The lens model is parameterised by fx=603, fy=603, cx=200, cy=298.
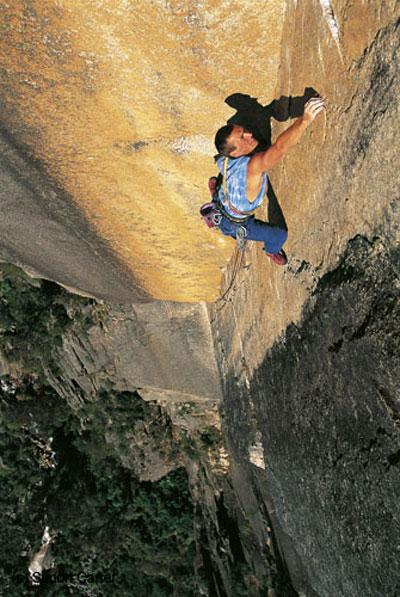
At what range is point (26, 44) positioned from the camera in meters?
2.32

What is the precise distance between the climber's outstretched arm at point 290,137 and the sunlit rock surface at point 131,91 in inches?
18.6

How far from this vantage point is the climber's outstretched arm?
2.03 metres

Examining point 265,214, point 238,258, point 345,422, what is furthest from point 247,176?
point 238,258

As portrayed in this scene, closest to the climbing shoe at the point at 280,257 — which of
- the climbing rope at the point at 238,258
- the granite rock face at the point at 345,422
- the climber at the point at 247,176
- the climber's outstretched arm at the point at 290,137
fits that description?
the climber at the point at 247,176

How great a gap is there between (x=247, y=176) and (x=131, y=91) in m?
0.63

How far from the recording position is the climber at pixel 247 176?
6.87 ft

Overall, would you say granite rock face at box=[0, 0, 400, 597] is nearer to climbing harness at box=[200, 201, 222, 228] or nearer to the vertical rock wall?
the vertical rock wall

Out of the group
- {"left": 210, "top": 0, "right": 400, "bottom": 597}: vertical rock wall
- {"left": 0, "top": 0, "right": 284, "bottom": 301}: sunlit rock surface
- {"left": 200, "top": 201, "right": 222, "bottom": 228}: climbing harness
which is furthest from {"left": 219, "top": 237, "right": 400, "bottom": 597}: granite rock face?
{"left": 0, "top": 0, "right": 284, "bottom": 301}: sunlit rock surface

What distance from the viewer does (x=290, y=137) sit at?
2.08 metres

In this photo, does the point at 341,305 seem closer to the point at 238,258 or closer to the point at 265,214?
the point at 265,214

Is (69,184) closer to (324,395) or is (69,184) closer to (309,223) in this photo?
(309,223)

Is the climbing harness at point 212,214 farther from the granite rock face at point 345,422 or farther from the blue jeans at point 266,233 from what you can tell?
the granite rock face at point 345,422

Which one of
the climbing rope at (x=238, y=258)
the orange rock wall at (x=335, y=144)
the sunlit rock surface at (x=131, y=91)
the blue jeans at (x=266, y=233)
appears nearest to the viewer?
the orange rock wall at (x=335, y=144)

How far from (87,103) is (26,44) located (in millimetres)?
380
